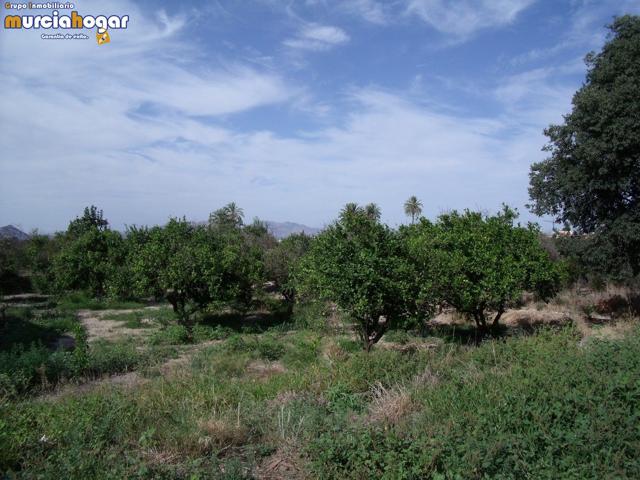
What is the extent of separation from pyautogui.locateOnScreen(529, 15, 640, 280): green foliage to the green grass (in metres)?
8.24

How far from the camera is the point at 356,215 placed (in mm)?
10672

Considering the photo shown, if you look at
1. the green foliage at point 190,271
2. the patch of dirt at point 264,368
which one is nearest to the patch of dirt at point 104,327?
the green foliage at point 190,271

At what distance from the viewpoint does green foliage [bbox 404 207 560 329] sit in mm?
11922

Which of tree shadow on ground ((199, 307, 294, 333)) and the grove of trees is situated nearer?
the grove of trees

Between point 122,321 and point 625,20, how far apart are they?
20092 millimetres

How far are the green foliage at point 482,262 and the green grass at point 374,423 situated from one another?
4619mm

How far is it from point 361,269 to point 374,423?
5.25 m

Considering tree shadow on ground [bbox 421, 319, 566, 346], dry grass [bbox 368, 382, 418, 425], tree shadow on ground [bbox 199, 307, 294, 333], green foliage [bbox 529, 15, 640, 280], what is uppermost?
green foliage [bbox 529, 15, 640, 280]

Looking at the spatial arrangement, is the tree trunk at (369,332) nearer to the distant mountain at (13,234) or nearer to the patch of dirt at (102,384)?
the patch of dirt at (102,384)

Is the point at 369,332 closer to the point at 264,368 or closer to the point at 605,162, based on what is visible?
the point at 264,368

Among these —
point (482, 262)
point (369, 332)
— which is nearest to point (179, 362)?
point (369, 332)

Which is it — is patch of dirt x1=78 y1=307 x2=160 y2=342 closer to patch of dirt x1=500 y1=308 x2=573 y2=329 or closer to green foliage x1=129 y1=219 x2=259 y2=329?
green foliage x1=129 y1=219 x2=259 y2=329

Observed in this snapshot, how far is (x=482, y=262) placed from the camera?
12.3 m

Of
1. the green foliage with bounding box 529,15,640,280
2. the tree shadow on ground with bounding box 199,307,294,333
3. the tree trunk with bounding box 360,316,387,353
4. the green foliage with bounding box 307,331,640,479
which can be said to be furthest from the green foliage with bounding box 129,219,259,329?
the green foliage with bounding box 307,331,640,479
